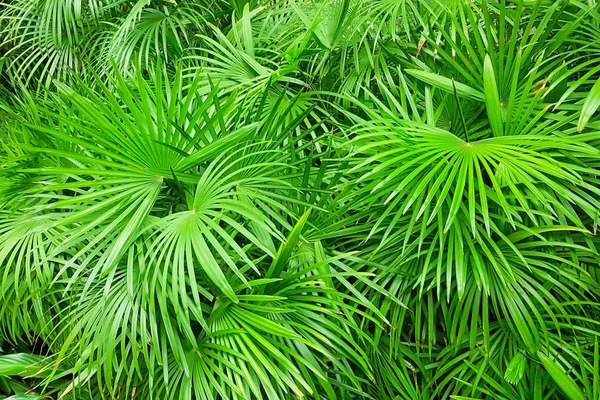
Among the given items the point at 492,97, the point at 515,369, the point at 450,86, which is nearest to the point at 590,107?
the point at 492,97

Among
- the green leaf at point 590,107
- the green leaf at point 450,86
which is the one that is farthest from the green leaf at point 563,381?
the green leaf at point 450,86

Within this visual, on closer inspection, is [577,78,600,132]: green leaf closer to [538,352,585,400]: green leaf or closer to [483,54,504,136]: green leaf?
[483,54,504,136]: green leaf

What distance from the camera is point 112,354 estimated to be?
0.90 metres

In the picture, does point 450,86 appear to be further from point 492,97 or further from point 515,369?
point 515,369

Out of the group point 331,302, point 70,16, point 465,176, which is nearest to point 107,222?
point 331,302

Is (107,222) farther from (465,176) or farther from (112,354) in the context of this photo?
(465,176)

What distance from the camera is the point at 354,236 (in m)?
1.09

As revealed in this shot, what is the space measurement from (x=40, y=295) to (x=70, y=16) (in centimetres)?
104

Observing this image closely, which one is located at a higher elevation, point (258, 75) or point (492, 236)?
point (258, 75)

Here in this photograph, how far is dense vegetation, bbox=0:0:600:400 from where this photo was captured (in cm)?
88

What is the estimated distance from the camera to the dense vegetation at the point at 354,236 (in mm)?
880

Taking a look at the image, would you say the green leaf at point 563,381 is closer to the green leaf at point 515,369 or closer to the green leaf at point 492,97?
the green leaf at point 515,369

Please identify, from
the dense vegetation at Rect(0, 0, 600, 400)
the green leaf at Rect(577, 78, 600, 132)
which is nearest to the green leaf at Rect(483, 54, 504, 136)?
the dense vegetation at Rect(0, 0, 600, 400)

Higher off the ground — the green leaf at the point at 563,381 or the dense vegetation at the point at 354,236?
the dense vegetation at the point at 354,236
